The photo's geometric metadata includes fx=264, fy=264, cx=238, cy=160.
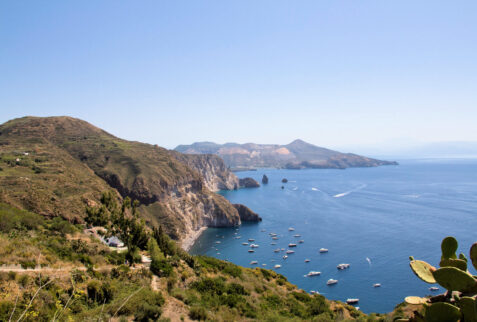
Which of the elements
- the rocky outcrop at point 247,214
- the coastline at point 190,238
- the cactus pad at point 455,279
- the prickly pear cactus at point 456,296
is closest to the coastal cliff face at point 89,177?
the coastline at point 190,238

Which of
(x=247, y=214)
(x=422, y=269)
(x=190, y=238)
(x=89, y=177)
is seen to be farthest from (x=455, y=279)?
(x=247, y=214)

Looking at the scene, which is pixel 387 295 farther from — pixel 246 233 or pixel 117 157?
pixel 117 157

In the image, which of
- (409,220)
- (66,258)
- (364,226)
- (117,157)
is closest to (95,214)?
(66,258)

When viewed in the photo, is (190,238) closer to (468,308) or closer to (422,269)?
(422,269)

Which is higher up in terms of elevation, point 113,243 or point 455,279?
point 455,279

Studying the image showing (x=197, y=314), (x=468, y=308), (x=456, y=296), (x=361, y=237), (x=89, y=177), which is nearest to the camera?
(x=468, y=308)
